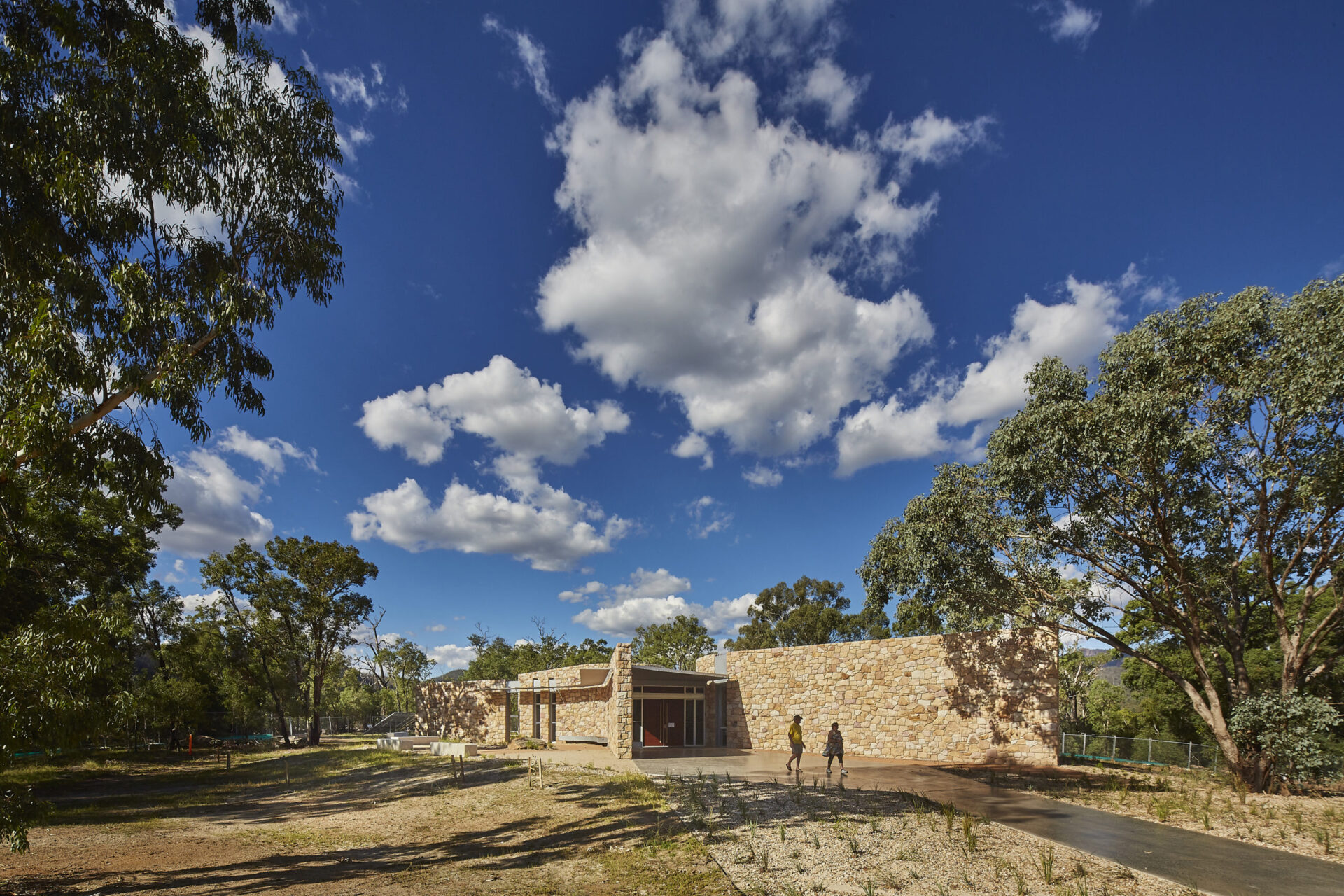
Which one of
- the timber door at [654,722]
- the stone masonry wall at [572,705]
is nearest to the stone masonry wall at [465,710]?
the stone masonry wall at [572,705]

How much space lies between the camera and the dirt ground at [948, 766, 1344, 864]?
926 cm

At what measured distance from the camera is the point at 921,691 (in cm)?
1936

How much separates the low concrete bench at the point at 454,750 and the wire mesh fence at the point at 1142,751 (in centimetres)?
1906

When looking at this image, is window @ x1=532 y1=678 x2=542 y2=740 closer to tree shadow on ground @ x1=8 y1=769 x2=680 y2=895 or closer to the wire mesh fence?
tree shadow on ground @ x1=8 y1=769 x2=680 y2=895

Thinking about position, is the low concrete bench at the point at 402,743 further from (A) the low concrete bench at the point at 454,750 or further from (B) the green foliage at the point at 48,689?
(B) the green foliage at the point at 48,689

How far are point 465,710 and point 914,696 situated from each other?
2196 centimetres

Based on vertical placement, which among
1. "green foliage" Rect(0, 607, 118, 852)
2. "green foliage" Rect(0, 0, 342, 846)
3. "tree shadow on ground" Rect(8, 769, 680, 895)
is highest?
"green foliage" Rect(0, 0, 342, 846)

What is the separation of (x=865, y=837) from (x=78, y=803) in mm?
19861

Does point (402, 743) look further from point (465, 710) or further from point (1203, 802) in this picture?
point (1203, 802)

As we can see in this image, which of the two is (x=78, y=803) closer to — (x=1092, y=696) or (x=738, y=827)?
(x=738, y=827)

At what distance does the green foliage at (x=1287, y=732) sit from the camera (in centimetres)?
1184

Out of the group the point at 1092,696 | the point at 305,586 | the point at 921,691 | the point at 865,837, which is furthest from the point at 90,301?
the point at 1092,696

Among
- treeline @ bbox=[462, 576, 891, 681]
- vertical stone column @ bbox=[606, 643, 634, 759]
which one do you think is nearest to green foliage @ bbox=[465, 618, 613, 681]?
treeline @ bbox=[462, 576, 891, 681]

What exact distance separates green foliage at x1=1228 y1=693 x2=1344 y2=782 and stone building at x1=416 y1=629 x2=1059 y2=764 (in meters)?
4.27
